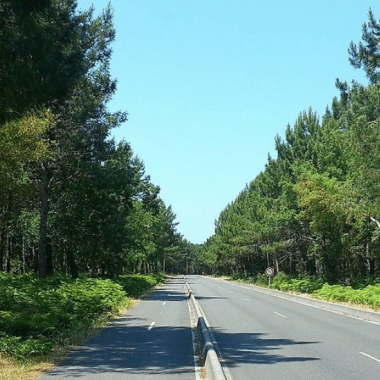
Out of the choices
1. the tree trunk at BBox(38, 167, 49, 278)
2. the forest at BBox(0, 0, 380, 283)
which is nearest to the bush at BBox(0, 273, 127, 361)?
the tree trunk at BBox(38, 167, 49, 278)

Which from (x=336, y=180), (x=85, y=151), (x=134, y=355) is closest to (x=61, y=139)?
(x=85, y=151)

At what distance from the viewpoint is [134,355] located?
1227cm

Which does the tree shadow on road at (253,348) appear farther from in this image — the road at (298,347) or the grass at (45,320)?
the grass at (45,320)

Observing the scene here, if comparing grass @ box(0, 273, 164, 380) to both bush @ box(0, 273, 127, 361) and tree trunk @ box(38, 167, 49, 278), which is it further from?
tree trunk @ box(38, 167, 49, 278)

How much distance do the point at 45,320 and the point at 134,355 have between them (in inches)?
131

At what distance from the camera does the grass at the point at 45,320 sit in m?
10.9

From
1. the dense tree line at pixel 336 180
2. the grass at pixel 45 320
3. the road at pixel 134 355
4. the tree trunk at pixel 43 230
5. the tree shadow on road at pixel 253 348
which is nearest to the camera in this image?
the road at pixel 134 355

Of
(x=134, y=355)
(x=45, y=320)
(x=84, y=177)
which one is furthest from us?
(x=84, y=177)

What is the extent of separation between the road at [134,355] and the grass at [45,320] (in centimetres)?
47

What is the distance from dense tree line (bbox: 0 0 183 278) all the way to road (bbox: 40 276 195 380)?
625 centimetres

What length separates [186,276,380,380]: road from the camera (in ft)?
33.5

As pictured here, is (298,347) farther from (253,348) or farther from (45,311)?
(45,311)

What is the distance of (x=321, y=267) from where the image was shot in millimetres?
62875

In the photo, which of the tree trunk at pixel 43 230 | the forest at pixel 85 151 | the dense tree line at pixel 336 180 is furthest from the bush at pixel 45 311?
the dense tree line at pixel 336 180
